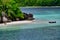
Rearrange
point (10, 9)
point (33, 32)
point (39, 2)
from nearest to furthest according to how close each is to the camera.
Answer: point (33, 32), point (10, 9), point (39, 2)

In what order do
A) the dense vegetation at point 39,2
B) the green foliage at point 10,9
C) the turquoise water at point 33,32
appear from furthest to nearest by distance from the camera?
1. the dense vegetation at point 39,2
2. the green foliage at point 10,9
3. the turquoise water at point 33,32

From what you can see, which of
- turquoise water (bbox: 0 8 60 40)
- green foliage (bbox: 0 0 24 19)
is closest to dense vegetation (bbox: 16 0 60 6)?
green foliage (bbox: 0 0 24 19)

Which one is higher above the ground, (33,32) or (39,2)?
(33,32)

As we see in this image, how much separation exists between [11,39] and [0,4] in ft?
86.8

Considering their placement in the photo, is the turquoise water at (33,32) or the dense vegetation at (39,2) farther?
the dense vegetation at (39,2)

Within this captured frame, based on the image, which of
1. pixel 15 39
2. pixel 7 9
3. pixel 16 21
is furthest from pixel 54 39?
pixel 7 9

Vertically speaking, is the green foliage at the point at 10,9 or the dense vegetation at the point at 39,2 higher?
the green foliage at the point at 10,9

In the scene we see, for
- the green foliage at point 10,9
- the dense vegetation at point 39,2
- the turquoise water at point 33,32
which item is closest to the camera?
the turquoise water at point 33,32

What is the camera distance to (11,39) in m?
32.7

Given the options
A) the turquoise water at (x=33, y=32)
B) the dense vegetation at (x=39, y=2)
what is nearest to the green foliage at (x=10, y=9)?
the turquoise water at (x=33, y=32)

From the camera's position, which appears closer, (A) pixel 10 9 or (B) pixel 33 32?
(B) pixel 33 32

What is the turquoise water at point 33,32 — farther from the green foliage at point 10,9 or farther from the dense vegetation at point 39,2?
the dense vegetation at point 39,2

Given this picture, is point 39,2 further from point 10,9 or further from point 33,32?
point 33,32

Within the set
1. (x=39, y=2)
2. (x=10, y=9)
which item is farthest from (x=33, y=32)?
(x=39, y=2)
